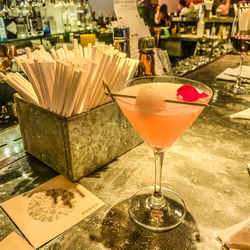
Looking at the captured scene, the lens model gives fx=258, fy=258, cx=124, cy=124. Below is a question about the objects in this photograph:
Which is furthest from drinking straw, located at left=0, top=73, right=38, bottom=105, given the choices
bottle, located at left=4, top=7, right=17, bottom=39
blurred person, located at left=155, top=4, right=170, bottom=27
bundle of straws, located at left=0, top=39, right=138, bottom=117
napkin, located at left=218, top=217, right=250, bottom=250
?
blurred person, located at left=155, top=4, right=170, bottom=27

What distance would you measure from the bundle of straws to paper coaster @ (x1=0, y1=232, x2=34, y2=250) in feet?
1.05

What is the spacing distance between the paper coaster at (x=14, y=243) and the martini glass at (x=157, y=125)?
0.84 feet

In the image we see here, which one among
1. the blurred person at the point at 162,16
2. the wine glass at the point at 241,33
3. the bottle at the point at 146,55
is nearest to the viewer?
the bottle at the point at 146,55

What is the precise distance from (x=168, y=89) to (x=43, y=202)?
0.47 m

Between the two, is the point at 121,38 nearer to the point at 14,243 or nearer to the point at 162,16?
the point at 14,243

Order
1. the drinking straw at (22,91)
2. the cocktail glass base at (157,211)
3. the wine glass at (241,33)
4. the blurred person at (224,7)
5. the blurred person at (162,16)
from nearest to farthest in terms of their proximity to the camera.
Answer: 1. the cocktail glass base at (157,211)
2. the drinking straw at (22,91)
3. the wine glass at (241,33)
4. the blurred person at (224,7)
5. the blurred person at (162,16)

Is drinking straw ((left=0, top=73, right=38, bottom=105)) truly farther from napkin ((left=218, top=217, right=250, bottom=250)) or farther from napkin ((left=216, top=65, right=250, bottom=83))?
napkin ((left=216, top=65, right=250, bottom=83))

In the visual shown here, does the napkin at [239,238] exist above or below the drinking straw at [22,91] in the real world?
below

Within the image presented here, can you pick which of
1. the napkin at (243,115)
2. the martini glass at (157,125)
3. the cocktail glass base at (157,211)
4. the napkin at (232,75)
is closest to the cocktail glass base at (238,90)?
the napkin at (232,75)

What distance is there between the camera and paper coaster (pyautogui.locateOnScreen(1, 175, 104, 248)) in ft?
2.01

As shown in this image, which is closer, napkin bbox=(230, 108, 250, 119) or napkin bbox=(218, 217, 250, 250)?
napkin bbox=(218, 217, 250, 250)

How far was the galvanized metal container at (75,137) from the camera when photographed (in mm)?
728

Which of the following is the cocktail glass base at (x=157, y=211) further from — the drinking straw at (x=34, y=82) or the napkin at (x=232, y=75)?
the napkin at (x=232, y=75)

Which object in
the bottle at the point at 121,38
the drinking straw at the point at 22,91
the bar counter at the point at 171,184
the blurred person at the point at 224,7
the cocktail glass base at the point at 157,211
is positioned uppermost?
the blurred person at the point at 224,7
